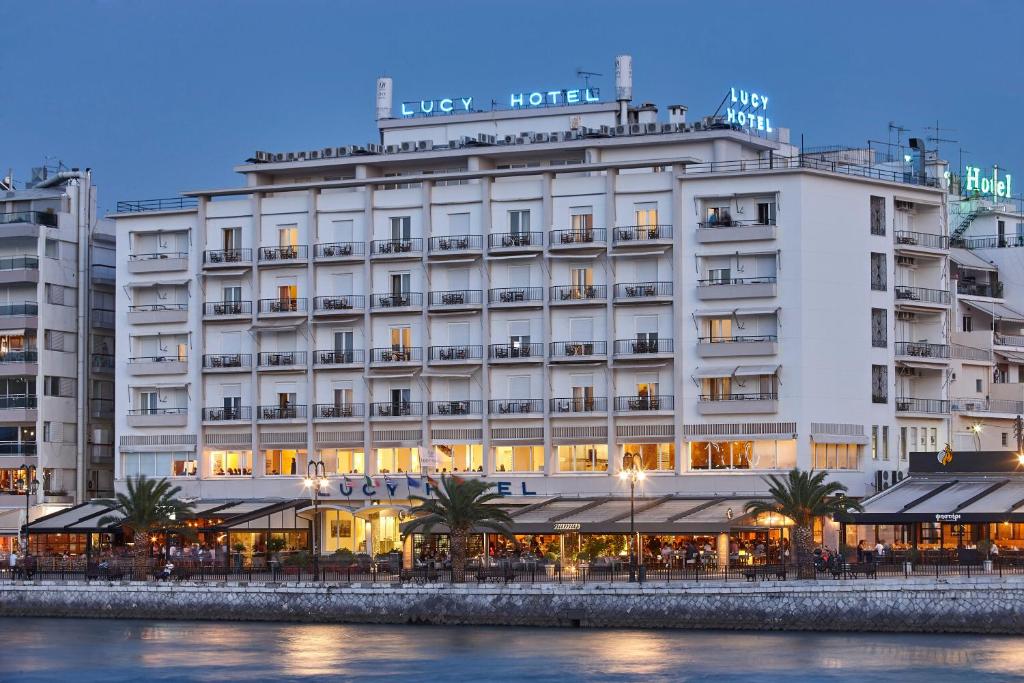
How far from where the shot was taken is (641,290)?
107062mm

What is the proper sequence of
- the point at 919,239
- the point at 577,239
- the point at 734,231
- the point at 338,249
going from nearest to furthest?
the point at 734,231 → the point at 577,239 → the point at 919,239 → the point at 338,249

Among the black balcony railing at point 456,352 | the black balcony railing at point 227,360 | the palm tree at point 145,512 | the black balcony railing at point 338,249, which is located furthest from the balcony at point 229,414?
the palm tree at point 145,512

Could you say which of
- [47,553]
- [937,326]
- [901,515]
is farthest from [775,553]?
[47,553]

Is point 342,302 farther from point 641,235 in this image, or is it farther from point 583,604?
point 583,604

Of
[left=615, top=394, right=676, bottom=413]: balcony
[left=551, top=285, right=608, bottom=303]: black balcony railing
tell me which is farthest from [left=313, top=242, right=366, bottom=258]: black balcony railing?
[left=615, top=394, right=676, bottom=413]: balcony

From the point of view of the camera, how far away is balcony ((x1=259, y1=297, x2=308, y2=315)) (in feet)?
373

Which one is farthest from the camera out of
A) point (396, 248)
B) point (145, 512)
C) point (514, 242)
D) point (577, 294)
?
point (396, 248)

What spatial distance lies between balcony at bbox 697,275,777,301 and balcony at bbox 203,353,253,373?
82.2 feet

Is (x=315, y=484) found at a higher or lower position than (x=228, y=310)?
lower

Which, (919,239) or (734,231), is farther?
(919,239)

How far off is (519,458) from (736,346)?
12.8 meters

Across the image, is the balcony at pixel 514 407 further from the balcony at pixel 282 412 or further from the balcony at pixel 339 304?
the balcony at pixel 282 412

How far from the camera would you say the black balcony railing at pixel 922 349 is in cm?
10825

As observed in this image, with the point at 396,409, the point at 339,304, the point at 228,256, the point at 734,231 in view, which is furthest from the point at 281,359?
the point at 734,231
